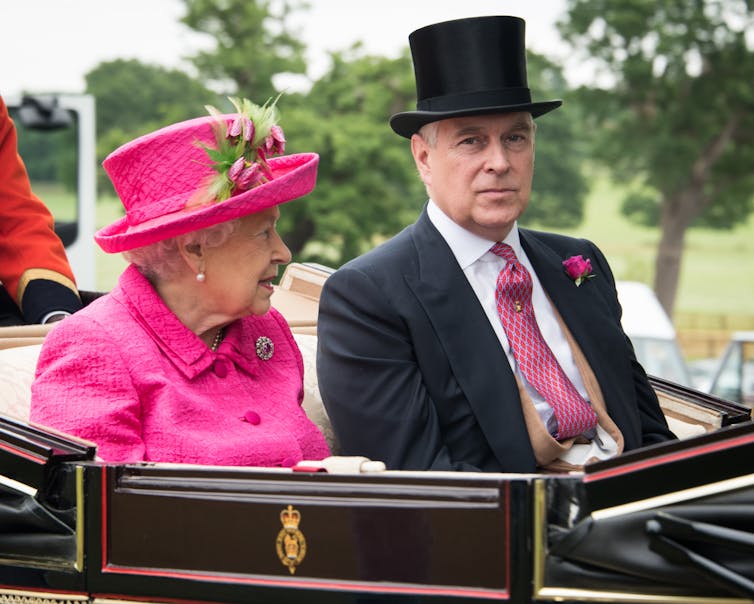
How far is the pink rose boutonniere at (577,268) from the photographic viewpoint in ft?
9.84

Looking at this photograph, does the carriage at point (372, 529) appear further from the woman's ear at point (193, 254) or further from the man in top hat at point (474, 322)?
the man in top hat at point (474, 322)

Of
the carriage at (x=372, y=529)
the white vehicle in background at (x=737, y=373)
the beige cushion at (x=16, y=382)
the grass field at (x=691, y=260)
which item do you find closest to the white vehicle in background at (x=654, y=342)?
the white vehicle in background at (x=737, y=373)

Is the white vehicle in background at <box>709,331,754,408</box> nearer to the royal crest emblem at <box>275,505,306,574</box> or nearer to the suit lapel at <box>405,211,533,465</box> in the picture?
the suit lapel at <box>405,211,533,465</box>

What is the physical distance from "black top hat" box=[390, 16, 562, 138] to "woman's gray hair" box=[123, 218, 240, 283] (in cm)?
59

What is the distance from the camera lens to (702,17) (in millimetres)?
15195

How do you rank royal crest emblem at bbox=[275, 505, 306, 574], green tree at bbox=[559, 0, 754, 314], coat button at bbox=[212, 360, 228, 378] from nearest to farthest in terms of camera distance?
royal crest emblem at bbox=[275, 505, 306, 574]
coat button at bbox=[212, 360, 228, 378]
green tree at bbox=[559, 0, 754, 314]

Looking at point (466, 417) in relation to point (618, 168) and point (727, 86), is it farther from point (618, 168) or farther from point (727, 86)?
point (618, 168)

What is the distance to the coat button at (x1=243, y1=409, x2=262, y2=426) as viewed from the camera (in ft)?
8.22

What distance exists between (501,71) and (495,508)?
4.06 feet

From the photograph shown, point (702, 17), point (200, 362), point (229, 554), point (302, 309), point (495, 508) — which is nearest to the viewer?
point (495, 508)

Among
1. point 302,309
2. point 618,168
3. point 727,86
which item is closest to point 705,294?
point 618,168

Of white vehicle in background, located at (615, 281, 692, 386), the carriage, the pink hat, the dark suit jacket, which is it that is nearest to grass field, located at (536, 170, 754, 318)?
white vehicle in background, located at (615, 281, 692, 386)

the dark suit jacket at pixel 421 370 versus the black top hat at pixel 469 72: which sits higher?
the black top hat at pixel 469 72

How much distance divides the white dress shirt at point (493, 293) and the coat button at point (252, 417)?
0.59 meters
